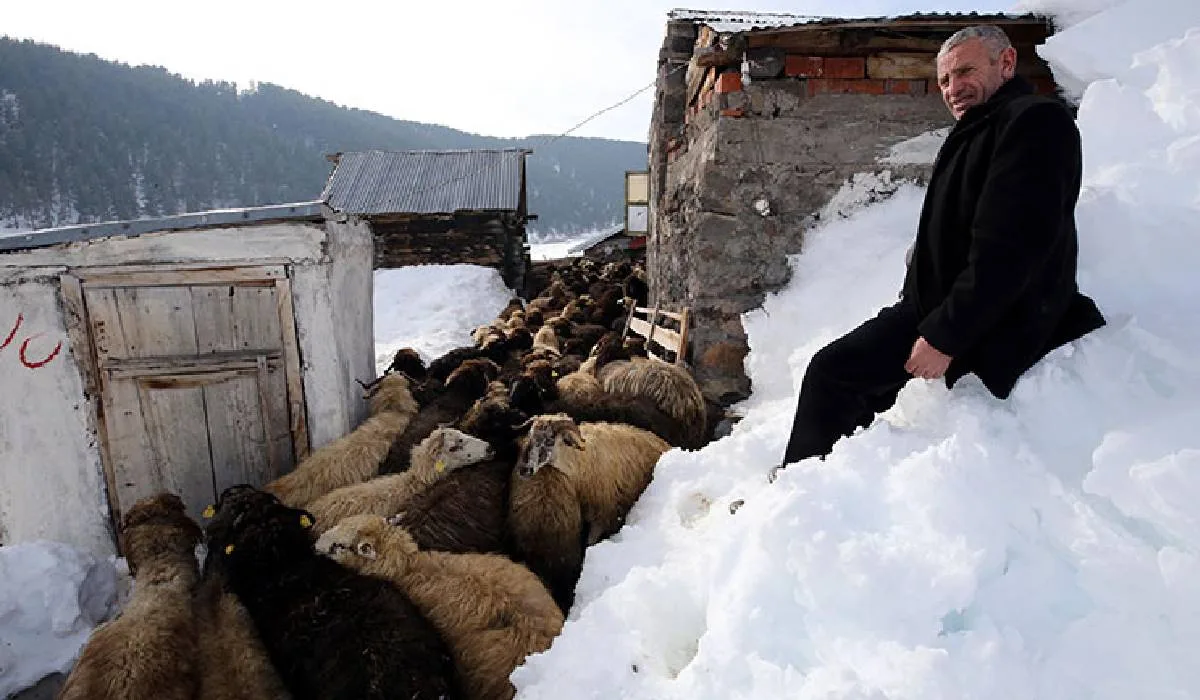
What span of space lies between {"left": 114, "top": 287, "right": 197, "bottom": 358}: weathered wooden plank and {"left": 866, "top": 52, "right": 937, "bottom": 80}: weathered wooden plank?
5.29 m

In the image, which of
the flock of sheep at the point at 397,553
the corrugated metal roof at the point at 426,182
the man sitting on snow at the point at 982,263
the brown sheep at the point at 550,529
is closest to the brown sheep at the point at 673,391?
the flock of sheep at the point at 397,553

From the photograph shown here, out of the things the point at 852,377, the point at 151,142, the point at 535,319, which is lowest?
the point at 535,319

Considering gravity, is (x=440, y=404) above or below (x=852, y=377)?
below

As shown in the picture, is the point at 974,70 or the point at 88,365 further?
the point at 88,365

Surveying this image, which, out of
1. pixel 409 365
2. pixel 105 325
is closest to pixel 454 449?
pixel 105 325

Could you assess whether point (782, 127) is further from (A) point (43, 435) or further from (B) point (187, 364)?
(A) point (43, 435)

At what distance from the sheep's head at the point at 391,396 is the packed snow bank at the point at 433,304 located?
6.21 meters

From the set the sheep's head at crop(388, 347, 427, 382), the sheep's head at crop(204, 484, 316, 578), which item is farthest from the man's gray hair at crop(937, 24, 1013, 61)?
the sheep's head at crop(388, 347, 427, 382)

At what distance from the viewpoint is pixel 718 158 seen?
16.6 ft

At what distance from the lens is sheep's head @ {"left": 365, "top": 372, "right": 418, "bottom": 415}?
5.70m

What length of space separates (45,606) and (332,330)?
2.28 meters

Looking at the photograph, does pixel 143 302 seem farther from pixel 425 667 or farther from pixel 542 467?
pixel 425 667

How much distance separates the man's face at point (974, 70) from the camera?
2.30 m

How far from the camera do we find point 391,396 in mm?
5816
